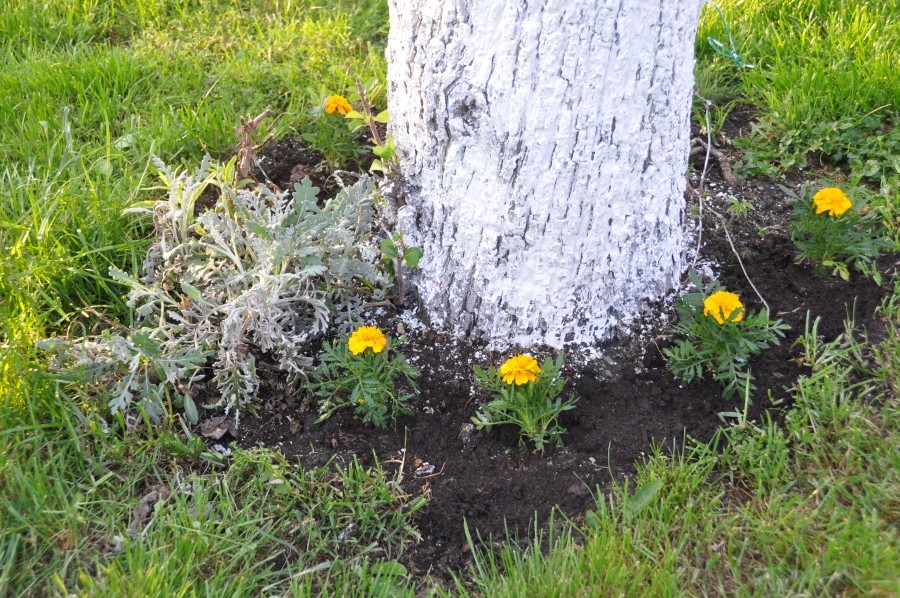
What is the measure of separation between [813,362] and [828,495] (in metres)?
0.58

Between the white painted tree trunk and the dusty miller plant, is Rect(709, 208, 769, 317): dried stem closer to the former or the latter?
the white painted tree trunk

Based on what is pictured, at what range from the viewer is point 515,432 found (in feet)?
8.24

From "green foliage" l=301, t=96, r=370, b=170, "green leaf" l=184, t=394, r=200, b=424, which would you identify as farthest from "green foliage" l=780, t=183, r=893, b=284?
"green leaf" l=184, t=394, r=200, b=424

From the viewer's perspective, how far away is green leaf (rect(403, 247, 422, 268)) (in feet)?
8.70

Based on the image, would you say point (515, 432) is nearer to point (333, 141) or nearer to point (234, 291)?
point (234, 291)

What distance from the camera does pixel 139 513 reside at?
7.41ft

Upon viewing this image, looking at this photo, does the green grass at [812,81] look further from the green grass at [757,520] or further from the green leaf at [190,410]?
the green leaf at [190,410]

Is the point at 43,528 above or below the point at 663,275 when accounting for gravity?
below

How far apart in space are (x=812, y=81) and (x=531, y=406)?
2381 millimetres

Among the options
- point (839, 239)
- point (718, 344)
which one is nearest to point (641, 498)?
point (718, 344)

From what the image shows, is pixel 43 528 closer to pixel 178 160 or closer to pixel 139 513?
pixel 139 513

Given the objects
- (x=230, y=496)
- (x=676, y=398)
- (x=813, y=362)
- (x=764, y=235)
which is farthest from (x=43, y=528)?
(x=764, y=235)

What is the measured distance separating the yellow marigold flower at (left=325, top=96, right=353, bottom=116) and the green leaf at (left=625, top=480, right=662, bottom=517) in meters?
2.12

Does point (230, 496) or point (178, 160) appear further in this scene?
point (178, 160)
